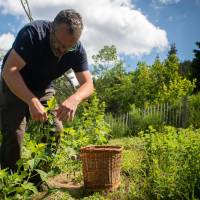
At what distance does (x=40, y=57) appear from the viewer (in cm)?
366

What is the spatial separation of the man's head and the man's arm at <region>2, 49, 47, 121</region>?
0.32m

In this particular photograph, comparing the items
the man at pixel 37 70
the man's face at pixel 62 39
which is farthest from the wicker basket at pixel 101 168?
the man's face at pixel 62 39

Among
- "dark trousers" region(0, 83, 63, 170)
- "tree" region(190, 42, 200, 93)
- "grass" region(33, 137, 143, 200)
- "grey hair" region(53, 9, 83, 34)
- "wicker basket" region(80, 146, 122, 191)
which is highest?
"tree" region(190, 42, 200, 93)

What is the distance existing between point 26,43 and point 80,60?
609mm

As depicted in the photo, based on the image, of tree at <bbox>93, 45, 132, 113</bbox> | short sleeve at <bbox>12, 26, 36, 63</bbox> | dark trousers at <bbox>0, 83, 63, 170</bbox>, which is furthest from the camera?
tree at <bbox>93, 45, 132, 113</bbox>

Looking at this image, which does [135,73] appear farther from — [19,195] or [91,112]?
[19,195]

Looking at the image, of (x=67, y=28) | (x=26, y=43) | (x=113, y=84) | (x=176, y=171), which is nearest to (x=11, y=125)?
(x=26, y=43)

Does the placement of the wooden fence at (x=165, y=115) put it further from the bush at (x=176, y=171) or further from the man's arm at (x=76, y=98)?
the man's arm at (x=76, y=98)

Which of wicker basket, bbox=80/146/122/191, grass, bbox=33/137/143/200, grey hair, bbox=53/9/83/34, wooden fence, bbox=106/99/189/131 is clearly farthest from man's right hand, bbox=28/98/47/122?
wooden fence, bbox=106/99/189/131

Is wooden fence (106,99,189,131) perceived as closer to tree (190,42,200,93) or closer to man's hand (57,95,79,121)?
man's hand (57,95,79,121)

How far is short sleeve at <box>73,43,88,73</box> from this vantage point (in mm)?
3844

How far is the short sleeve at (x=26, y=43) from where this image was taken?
337 cm

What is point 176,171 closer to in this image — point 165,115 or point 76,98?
point 76,98

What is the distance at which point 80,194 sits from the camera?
443 cm
